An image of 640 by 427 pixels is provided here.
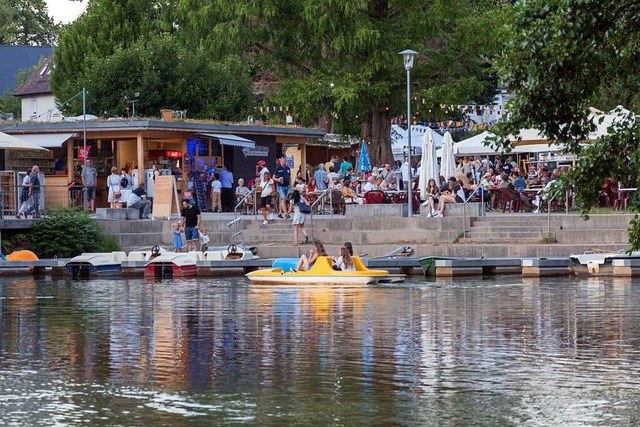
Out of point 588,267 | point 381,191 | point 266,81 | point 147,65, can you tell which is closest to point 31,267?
point 381,191

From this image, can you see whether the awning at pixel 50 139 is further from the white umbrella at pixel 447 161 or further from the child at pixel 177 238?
the white umbrella at pixel 447 161

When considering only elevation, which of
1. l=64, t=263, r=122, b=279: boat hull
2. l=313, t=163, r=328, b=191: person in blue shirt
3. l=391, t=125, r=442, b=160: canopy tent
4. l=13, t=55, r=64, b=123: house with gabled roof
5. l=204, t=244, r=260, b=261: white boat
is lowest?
l=64, t=263, r=122, b=279: boat hull

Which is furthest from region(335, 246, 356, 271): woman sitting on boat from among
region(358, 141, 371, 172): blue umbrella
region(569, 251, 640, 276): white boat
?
region(358, 141, 371, 172): blue umbrella

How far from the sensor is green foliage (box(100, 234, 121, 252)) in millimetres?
41219

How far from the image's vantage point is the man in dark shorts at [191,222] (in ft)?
128

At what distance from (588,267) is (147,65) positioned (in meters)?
35.2

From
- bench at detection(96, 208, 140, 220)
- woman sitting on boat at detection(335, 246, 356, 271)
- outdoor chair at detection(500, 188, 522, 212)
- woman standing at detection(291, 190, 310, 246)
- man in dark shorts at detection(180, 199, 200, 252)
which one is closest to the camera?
woman sitting on boat at detection(335, 246, 356, 271)

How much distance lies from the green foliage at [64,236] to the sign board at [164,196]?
3.20 m

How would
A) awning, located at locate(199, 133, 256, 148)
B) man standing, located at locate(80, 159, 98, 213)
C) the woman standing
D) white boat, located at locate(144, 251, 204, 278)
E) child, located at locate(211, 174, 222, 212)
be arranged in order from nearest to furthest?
white boat, located at locate(144, 251, 204, 278), the woman standing, man standing, located at locate(80, 159, 98, 213), child, located at locate(211, 174, 222, 212), awning, located at locate(199, 133, 256, 148)

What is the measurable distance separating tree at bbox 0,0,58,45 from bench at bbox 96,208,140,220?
5821 cm

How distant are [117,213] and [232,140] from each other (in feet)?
27.9

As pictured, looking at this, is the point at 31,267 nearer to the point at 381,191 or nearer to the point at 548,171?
the point at 381,191

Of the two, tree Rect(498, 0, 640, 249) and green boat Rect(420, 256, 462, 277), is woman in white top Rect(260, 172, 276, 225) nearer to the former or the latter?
green boat Rect(420, 256, 462, 277)

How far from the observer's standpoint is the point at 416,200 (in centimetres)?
4434
